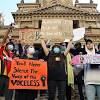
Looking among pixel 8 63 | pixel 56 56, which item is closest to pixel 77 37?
pixel 56 56

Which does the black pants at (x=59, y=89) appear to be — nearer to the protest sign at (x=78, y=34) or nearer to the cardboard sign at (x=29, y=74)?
the cardboard sign at (x=29, y=74)

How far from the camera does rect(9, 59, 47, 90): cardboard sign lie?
10995mm

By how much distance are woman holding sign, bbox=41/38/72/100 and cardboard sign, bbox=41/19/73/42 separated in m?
1.52

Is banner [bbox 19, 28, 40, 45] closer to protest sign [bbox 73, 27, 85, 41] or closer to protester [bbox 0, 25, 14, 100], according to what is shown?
protest sign [bbox 73, 27, 85, 41]

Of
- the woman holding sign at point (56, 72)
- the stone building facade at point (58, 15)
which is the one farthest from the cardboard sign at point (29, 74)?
the stone building facade at point (58, 15)

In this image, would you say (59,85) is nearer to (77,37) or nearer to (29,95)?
(29,95)

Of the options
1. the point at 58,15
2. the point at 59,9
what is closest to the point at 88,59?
the point at 58,15

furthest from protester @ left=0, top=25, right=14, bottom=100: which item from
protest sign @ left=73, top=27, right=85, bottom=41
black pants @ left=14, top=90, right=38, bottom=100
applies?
protest sign @ left=73, top=27, right=85, bottom=41

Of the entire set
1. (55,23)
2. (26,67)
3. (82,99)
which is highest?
(55,23)

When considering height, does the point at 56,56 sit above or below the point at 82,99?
above

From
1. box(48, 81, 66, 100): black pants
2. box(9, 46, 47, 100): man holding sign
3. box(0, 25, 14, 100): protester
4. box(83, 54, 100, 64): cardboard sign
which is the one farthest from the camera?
box(9, 46, 47, 100): man holding sign

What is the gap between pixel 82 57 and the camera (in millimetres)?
10141

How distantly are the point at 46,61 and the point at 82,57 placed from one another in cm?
138

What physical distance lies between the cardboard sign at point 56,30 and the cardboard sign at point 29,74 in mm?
1552
